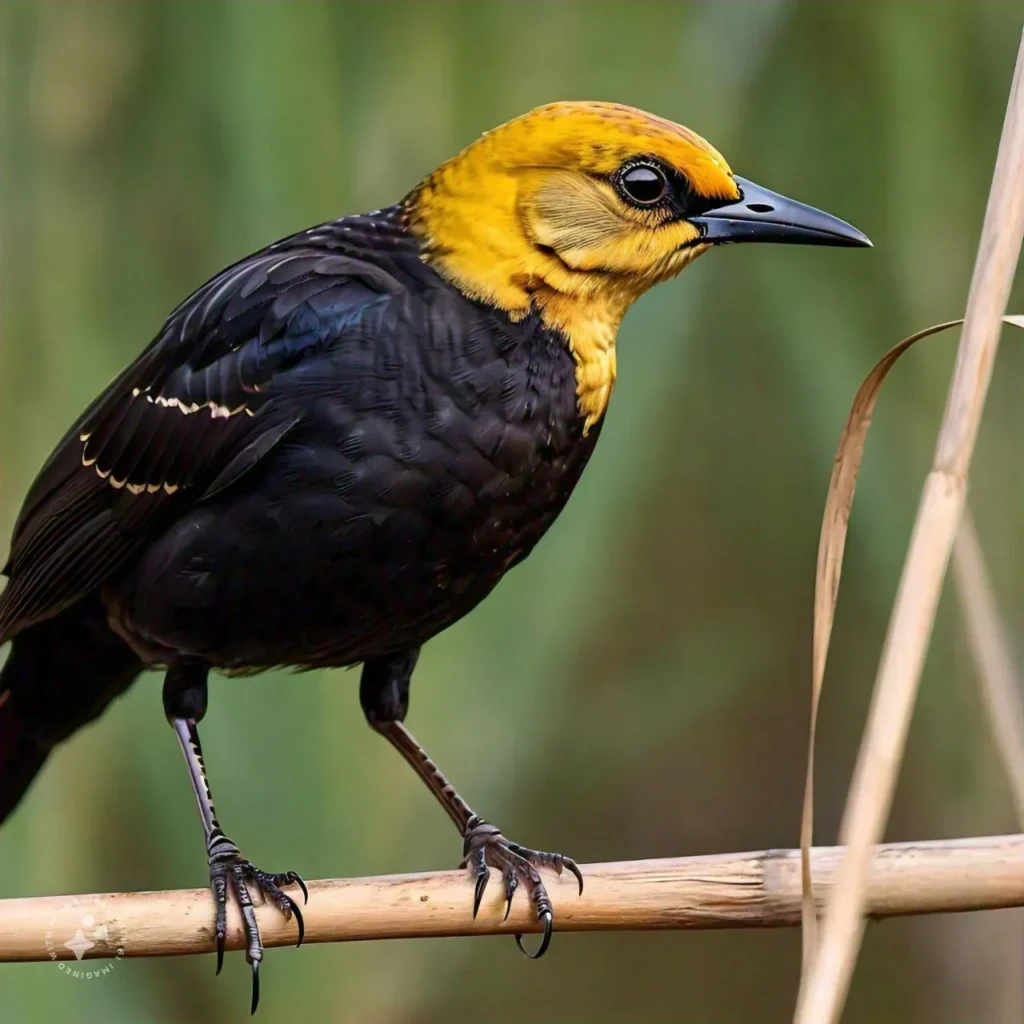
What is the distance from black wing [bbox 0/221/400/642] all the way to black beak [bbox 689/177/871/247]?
331 millimetres

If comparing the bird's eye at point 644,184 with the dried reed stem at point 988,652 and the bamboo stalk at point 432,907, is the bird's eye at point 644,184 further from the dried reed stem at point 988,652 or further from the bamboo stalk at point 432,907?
the bamboo stalk at point 432,907

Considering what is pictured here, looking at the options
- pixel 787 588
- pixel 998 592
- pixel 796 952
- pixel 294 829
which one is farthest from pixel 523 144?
pixel 796 952

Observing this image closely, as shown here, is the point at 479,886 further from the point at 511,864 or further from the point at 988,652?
the point at 988,652

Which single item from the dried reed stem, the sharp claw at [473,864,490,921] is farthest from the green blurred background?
the dried reed stem

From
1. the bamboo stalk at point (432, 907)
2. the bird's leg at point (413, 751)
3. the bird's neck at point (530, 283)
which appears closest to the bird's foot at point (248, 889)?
the bamboo stalk at point (432, 907)

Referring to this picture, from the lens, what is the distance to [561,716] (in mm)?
2229

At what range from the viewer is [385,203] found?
1991 millimetres

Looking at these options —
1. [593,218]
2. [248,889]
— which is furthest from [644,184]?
[248,889]

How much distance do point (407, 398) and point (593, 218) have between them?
0.25m

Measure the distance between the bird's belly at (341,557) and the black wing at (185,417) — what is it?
57 mm

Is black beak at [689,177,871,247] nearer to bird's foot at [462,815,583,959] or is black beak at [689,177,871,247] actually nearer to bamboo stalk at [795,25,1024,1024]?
bamboo stalk at [795,25,1024,1024]

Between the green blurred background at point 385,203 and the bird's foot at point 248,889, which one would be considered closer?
the bird's foot at point 248,889

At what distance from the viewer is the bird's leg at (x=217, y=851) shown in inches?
61.4

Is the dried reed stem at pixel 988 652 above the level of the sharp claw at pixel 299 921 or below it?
above
